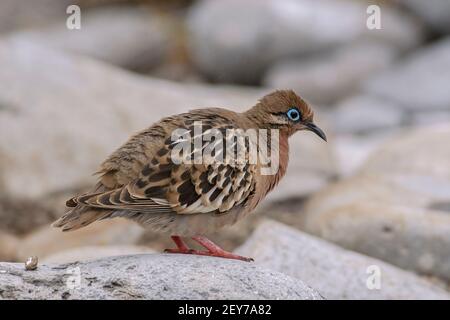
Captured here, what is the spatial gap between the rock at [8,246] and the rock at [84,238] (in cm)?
7

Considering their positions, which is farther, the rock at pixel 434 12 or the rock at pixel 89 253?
the rock at pixel 434 12

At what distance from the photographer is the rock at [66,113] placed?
10.6 m

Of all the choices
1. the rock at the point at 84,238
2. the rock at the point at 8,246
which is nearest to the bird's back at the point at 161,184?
the rock at the point at 84,238

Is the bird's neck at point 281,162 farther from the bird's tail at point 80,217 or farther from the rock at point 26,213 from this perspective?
the rock at point 26,213

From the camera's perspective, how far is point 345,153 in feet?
46.0

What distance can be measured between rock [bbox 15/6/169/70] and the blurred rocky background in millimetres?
37

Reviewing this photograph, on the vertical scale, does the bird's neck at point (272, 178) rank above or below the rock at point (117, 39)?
below

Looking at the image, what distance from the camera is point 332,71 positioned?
16750mm

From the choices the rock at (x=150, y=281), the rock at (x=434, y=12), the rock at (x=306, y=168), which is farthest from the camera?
the rock at (x=434, y=12)

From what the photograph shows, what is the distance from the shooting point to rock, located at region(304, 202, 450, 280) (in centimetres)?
870

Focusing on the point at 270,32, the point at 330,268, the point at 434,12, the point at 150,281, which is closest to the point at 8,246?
the point at 330,268

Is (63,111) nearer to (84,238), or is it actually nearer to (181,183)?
(84,238)

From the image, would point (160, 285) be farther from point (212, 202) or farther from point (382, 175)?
point (382, 175)
